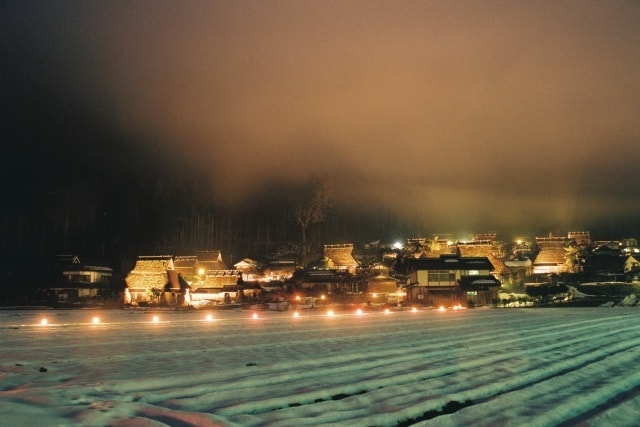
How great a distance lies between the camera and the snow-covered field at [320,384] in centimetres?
566

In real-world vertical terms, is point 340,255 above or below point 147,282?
above

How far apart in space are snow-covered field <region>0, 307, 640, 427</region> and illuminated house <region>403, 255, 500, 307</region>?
4309 cm

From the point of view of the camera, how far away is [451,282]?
5712cm

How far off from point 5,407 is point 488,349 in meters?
9.43

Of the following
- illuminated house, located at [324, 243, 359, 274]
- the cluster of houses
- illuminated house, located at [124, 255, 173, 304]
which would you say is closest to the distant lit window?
the cluster of houses

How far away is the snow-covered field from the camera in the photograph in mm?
5664

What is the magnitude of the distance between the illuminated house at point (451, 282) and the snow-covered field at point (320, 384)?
43093mm

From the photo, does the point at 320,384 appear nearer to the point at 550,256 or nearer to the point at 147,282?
the point at 147,282

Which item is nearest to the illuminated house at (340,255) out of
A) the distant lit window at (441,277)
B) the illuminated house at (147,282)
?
the distant lit window at (441,277)

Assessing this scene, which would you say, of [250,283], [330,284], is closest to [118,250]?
[250,283]

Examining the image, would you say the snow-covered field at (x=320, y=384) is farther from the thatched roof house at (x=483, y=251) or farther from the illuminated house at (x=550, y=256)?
the illuminated house at (x=550, y=256)

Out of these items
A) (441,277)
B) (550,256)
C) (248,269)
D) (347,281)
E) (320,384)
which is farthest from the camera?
(550,256)

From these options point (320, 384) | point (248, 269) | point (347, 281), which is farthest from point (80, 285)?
point (320, 384)

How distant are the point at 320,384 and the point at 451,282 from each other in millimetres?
52238
